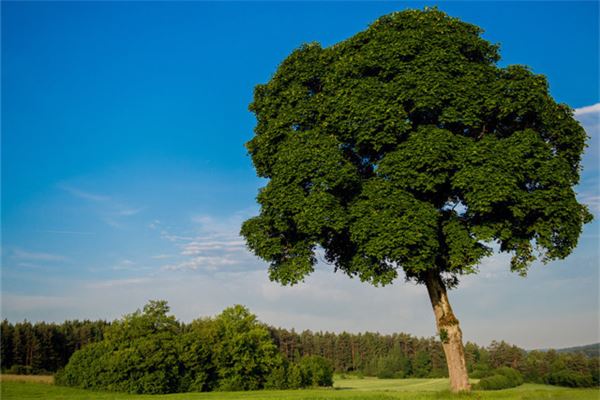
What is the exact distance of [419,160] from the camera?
17266 mm

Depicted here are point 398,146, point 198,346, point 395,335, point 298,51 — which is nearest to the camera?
point 398,146

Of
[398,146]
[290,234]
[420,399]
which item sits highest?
[398,146]

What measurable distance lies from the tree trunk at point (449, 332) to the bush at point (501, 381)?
7.78m

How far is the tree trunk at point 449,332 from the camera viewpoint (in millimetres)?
18719

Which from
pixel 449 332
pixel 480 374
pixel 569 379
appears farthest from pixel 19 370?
pixel 449 332

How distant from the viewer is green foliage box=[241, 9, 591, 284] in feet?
56.5

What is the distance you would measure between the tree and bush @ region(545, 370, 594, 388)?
40.8ft

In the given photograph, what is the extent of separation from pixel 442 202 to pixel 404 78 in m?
5.31

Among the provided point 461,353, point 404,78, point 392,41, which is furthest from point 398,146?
point 461,353

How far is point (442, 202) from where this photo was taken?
19.6 metres

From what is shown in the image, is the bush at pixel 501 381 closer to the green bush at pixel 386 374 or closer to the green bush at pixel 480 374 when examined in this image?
the green bush at pixel 480 374

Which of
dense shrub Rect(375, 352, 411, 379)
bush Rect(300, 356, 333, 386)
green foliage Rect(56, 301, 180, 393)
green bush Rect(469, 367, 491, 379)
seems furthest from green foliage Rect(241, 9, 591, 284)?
dense shrub Rect(375, 352, 411, 379)

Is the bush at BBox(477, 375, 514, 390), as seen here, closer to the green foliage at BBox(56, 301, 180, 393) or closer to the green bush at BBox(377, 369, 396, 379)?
the green foliage at BBox(56, 301, 180, 393)

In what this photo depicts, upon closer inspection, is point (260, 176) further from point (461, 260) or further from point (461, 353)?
point (461, 353)
